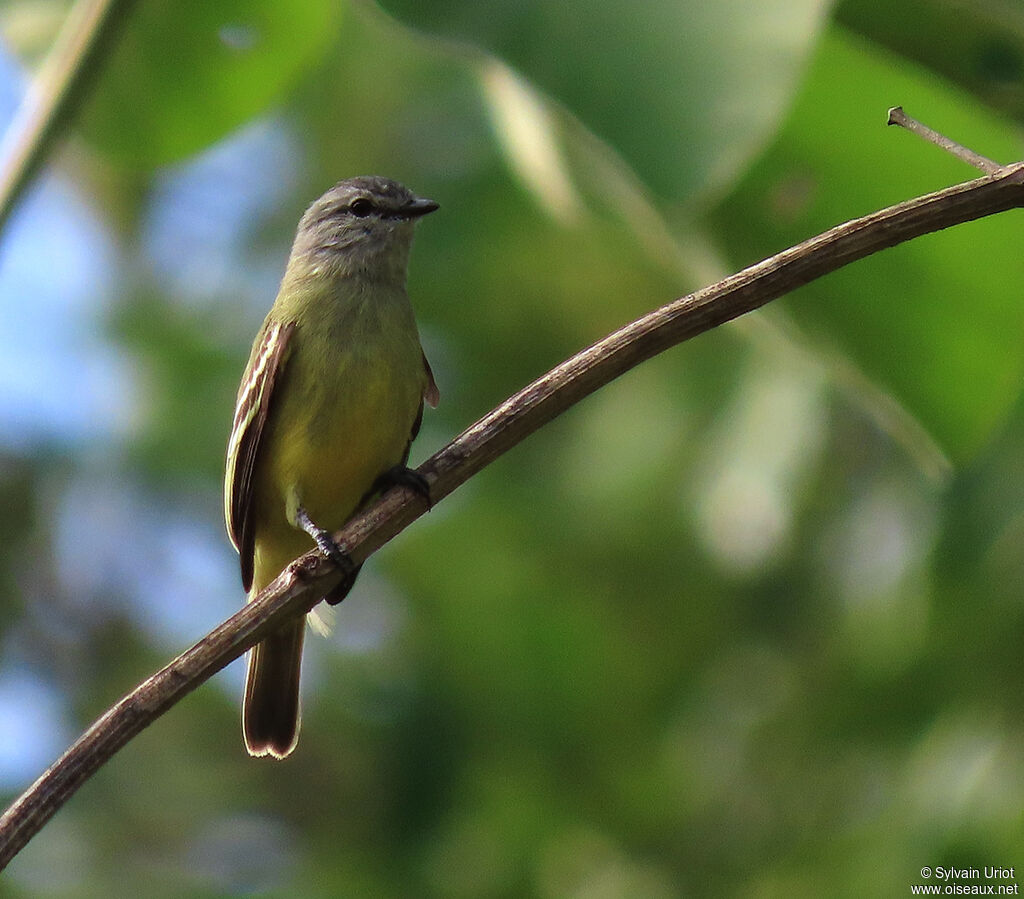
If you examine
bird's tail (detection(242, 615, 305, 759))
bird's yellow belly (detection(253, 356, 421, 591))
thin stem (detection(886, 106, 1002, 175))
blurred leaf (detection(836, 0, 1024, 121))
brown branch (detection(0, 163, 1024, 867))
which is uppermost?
blurred leaf (detection(836, 0, 1024, 121))

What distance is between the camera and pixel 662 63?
2619 millimetres

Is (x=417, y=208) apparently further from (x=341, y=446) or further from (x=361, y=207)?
(x=341, y=446)

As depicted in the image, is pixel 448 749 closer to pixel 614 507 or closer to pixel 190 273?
pixel 614 507

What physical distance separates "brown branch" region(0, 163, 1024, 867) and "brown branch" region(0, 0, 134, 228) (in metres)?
1.03

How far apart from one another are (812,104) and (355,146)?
338 centimetres

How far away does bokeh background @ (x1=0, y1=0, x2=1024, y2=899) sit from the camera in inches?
130

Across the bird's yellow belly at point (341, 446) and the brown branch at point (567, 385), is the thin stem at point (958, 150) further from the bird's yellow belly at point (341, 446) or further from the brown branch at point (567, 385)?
the bird's yellow belly at point (341, 446)

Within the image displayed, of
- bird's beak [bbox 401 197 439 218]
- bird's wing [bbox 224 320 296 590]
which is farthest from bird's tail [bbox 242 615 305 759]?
bird's beak [bbox 401 197 439 218]

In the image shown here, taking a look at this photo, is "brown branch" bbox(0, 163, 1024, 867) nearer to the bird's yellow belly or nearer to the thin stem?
the thin stem

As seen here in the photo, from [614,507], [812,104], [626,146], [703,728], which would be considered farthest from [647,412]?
[626,146]

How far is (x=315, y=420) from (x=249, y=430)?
0.23m

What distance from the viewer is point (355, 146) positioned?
6.56m

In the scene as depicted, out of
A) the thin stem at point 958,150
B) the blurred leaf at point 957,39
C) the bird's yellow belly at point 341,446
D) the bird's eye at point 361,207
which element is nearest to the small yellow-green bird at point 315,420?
the bird's yellow belly at point 341,446

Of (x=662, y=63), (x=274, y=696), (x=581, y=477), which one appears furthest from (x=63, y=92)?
(x=581, y=477)
